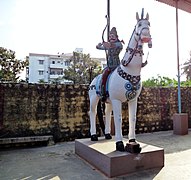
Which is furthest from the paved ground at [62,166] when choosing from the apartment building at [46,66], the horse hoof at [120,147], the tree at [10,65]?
the apartment building at [46,66]

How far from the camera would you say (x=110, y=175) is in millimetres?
2787

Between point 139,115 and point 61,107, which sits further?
point 139,115

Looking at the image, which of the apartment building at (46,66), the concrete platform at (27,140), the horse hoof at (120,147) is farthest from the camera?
the apartment building at (46,66)

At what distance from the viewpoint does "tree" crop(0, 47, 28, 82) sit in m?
15.5

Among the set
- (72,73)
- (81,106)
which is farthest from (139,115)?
(72,73)

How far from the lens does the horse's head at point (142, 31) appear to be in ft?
9.23

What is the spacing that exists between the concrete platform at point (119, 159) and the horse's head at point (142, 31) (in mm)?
1533

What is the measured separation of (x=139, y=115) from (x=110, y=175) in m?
3.97

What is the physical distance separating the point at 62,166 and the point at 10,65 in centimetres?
1435

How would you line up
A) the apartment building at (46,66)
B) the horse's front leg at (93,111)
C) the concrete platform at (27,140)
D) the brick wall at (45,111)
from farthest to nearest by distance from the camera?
the apartment building at (46,66), the brick wall at (45,111), the concrete platform at (27,140), the horse's front leg at (93,111)

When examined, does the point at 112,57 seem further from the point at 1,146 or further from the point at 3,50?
the point at 3,50

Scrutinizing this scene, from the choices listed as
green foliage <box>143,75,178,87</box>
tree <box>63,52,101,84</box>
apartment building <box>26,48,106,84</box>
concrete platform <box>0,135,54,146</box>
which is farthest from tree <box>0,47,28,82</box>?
apartment building <box>26,48,106,84</box>

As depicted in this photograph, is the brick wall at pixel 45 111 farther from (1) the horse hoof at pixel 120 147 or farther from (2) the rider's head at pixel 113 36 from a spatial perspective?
(1) the horse hoof at pixel 120 147

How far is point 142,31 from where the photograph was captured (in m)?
2.83
